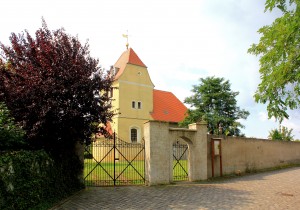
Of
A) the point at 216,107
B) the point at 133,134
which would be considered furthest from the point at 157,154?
the point at 133,134

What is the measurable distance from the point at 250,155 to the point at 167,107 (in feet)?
82.3

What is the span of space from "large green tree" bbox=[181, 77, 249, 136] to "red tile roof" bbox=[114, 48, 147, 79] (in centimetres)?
887

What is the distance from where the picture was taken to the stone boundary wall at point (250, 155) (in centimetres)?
1677

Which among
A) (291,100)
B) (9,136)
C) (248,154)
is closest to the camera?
(9,136)

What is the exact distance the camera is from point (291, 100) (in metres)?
9.30

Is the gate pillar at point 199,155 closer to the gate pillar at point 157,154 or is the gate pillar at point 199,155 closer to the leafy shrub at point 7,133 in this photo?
the gate pillar at point 157,154

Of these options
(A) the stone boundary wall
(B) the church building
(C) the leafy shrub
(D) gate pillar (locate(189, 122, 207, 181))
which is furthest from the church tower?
(C) the leafy shrub

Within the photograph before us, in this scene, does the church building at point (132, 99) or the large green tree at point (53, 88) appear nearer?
the large green tree at point (53, 88)

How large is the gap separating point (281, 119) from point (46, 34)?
30.3ft

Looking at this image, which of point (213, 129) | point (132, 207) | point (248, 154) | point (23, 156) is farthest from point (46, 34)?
point (213, 129)

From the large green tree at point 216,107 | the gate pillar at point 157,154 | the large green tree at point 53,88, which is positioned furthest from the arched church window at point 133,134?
the large green tree at point 53,88

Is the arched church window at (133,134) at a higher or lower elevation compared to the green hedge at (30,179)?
higher

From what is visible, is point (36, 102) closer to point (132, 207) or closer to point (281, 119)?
point (132, 207)

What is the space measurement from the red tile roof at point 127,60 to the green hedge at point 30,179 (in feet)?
92.0
